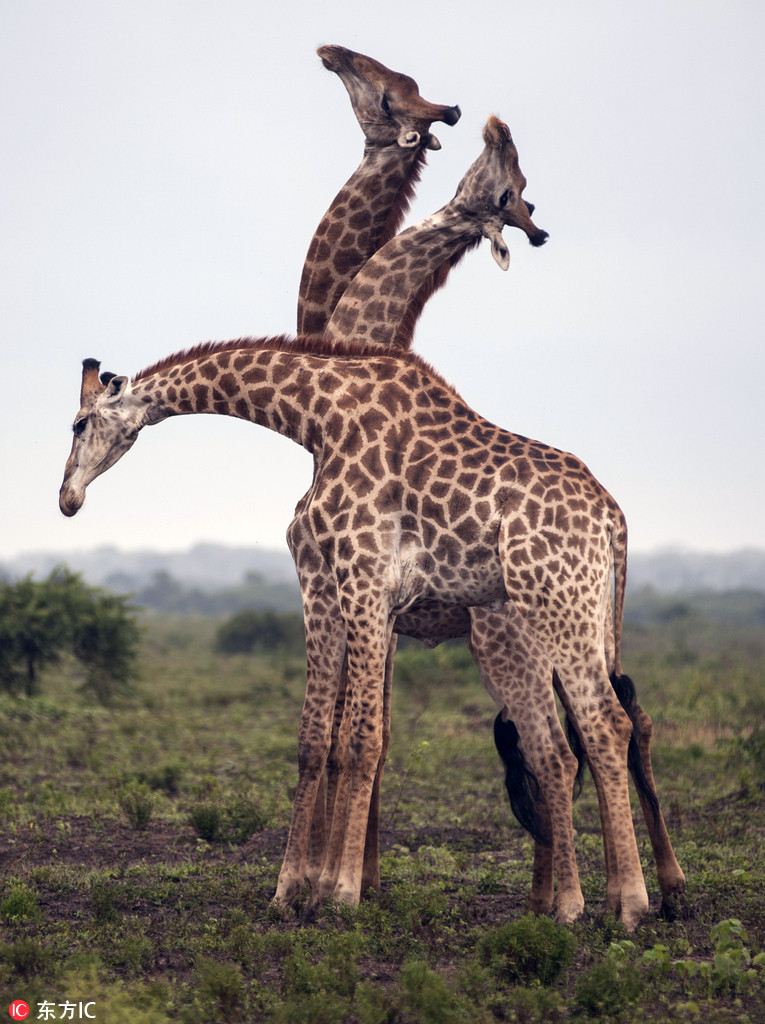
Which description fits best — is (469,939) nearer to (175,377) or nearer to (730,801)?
(175,377)

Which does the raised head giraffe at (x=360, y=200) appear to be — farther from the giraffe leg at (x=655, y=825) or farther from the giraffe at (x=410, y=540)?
the giraffe leg at (x=655, y=825)

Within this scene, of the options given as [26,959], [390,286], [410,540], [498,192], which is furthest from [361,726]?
[498,192]

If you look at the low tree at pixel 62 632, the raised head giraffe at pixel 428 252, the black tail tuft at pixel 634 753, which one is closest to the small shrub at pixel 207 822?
the black tail tuft at pixel 634 753

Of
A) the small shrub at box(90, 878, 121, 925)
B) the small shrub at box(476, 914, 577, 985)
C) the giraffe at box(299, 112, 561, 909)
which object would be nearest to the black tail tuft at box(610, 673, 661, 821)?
the giraffe at box(299, 112, 561, 909)

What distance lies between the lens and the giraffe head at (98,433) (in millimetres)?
7801

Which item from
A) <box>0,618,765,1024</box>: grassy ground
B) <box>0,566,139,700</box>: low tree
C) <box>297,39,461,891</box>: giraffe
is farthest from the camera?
<box>0,566,139,700</box>: low tree

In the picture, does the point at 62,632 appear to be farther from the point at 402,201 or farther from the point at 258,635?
the point at 258,635

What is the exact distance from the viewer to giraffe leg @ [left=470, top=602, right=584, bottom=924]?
7.07 m

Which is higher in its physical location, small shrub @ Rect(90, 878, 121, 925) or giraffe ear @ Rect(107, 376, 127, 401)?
giraffe ear @ Rect(107, 376, 127, 401)

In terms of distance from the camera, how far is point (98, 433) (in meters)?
7.84

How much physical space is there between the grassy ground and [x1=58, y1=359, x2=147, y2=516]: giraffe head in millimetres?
2863

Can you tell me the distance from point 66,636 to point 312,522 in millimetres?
12936

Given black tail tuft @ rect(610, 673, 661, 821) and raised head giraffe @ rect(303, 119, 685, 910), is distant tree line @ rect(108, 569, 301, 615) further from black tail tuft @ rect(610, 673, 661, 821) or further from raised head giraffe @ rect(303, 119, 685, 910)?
black tail tuft @ rect(610, 673, 661, 821)

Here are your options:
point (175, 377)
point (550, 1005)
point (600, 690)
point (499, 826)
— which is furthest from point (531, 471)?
point (499, 826)
